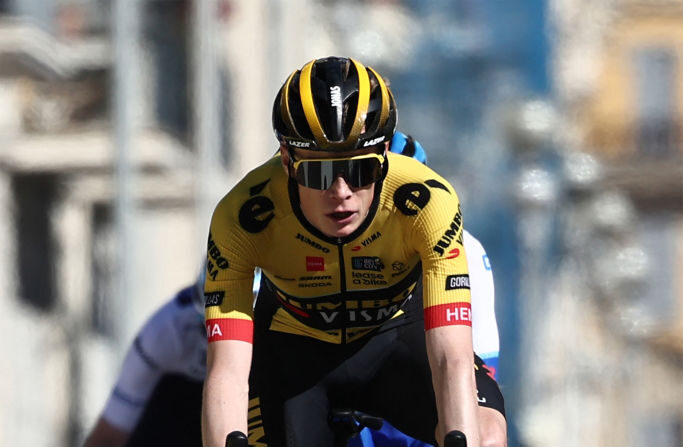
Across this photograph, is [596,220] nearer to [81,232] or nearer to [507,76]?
[507,76]

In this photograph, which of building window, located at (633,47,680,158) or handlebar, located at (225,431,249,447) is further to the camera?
building window, located at (633,47,680,158)

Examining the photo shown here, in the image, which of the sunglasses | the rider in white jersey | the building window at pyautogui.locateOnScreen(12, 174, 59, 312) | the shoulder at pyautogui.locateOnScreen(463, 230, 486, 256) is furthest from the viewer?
the building window at pyautogui.locateOnScreen(12, 174, 59, 312)

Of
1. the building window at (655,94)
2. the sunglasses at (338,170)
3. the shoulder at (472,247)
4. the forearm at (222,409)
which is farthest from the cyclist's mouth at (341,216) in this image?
the building window at (655,94)

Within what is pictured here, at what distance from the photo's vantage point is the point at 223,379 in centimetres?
580

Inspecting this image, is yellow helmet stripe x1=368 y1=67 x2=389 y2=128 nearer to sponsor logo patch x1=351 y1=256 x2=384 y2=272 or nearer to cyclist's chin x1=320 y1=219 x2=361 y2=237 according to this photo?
cyclist's chin x1=320 y1=219 x2=361 y2=237

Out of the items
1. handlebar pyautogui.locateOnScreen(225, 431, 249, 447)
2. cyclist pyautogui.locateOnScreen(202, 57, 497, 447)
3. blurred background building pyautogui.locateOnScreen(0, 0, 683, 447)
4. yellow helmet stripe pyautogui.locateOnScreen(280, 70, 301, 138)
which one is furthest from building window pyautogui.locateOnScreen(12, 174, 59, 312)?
handlebar pyautogui.locateOnScreen(225, 431, 249, 447)

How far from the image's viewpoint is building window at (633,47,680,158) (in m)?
42.8

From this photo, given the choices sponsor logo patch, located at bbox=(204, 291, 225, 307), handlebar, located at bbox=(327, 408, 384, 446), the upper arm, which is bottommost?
handlebar, located at bbox=(327, 408, 384, 446)

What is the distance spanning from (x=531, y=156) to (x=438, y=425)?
1308 centimetres

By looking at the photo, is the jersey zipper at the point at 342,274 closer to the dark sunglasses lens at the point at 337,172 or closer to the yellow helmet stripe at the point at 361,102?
the dark sunglasses lens at the point at 337,172

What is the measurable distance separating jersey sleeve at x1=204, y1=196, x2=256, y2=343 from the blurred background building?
8.79 metres

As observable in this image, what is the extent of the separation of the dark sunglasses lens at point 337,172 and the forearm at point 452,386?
0.55m

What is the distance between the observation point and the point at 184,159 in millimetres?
18422

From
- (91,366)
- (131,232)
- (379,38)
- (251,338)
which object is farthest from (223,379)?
(379,38)
